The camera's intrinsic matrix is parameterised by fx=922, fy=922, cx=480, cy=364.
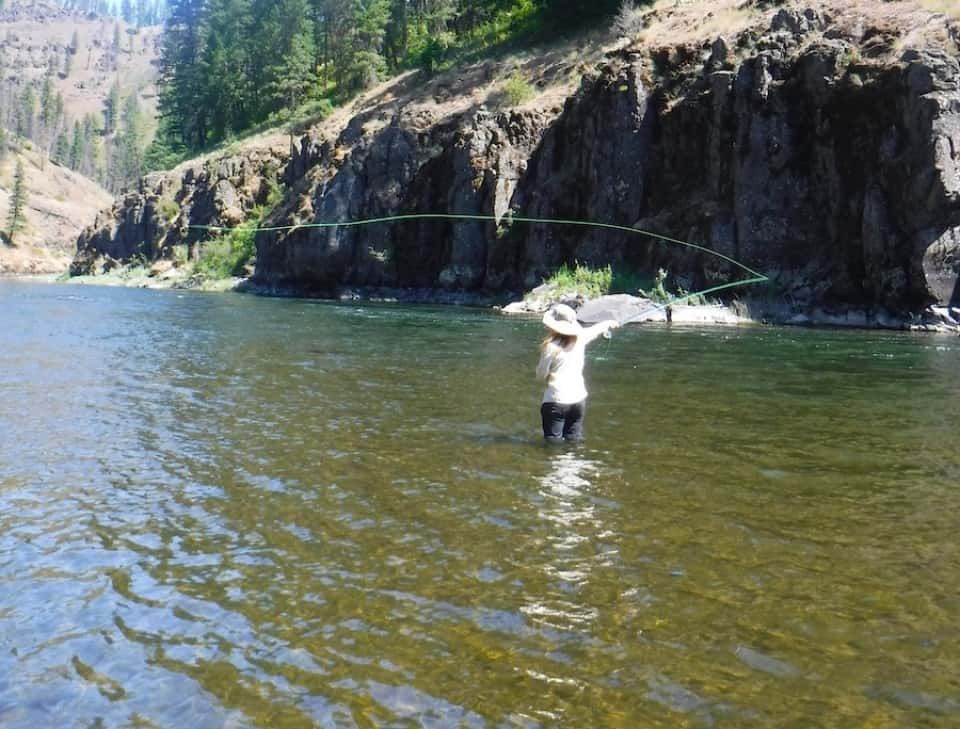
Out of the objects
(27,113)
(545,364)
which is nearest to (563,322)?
(545,364)

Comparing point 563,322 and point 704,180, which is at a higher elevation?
point 704,180

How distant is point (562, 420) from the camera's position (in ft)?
32.7

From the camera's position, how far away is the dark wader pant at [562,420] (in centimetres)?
989

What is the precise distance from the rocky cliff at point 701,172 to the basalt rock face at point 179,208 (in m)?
15.0

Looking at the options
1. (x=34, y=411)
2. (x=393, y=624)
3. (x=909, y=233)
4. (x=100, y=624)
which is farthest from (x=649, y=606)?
(x=909, y=233)

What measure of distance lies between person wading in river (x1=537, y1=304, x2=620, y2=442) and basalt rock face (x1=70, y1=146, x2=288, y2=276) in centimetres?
5989

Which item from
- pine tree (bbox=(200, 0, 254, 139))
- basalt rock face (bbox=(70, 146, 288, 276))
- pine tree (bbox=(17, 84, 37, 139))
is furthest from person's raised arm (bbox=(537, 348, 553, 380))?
pine tree (bbox=(17, 84, 37, 139))

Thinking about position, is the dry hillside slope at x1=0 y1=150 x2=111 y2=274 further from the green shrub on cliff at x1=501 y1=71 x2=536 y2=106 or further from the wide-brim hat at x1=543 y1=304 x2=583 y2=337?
the wide-brim hat at x1=543 y1=304 x2=583 y2=337

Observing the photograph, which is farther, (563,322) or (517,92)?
(517,92)

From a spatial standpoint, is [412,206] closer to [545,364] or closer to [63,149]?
[545,364]

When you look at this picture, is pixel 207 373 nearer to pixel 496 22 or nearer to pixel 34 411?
pixel 34 411

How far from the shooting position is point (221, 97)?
277ft

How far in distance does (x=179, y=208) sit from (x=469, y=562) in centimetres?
7251

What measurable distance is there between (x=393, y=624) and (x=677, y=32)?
4233cm
